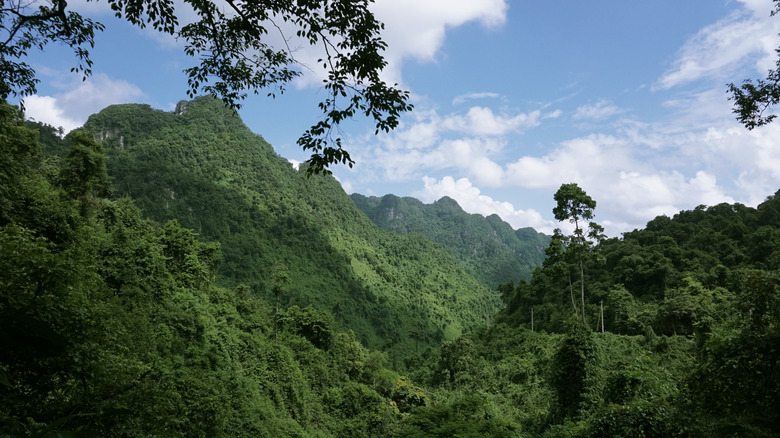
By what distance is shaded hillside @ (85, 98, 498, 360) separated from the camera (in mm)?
81750

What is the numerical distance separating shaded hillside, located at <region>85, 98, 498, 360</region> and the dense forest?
2585 centimetres

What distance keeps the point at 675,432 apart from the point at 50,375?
33.6ft

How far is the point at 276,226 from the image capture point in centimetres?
9412

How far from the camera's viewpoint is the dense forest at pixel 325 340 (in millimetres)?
4863

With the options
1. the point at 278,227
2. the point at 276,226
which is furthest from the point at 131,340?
the point at 276,226

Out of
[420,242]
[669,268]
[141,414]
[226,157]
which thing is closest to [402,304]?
[420,242]

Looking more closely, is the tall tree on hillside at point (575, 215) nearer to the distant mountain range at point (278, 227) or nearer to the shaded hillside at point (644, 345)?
the shaded hillside at point (644, 345)

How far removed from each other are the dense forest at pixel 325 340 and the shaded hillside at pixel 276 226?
2585cm

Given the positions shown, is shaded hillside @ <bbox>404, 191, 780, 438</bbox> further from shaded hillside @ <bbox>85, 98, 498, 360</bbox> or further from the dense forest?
shaded hillside @ <bbox>85, 98, 498, 360</bbox>

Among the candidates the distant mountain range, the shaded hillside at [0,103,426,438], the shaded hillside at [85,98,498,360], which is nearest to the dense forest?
the shaded hillside at [0,103,426,438]

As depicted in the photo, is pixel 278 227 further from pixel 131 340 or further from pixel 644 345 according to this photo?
pixel 131 340

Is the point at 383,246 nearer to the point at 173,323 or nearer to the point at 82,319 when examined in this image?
the point at 173,323

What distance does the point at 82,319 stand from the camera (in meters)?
5.18

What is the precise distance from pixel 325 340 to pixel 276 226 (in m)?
69.8
